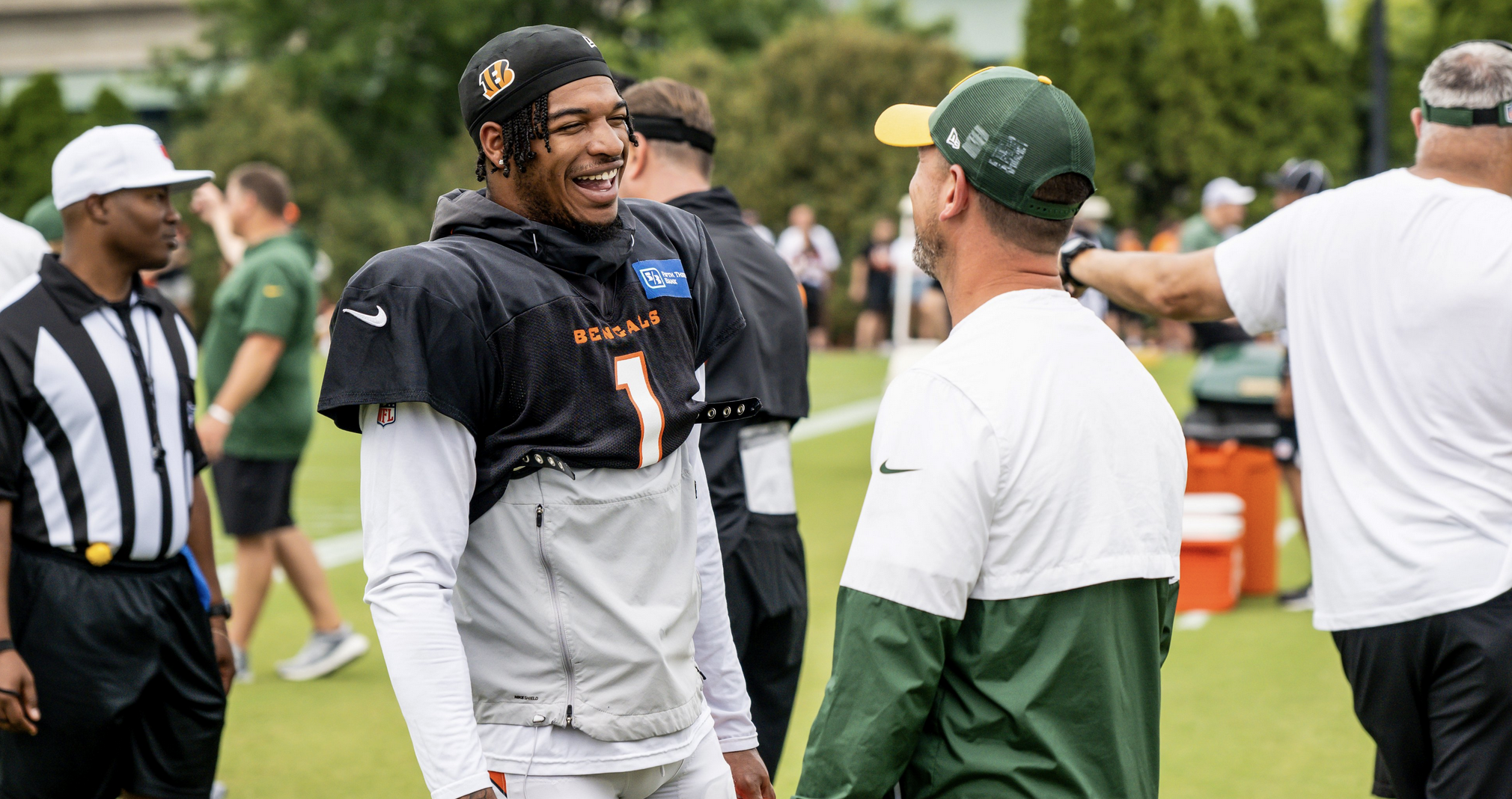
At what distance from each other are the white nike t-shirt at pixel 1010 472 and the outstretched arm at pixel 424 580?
670mm

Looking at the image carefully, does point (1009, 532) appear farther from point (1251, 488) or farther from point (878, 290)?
point (878, 290)

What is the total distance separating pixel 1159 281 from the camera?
12.3 feet

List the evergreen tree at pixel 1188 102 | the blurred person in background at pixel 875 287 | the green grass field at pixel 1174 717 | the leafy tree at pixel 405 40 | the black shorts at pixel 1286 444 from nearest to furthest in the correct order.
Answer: the green grass field at pixel 1174 717 → the black shorts at pixel 1286 444 → the blurred person in background at pixel 875 287 → the evergreen tree at pixel 1188 102 → the leafy tree at pixel 405 40

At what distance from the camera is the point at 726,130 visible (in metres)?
32.6

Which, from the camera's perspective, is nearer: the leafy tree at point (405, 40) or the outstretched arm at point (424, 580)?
the outstretched arm at point (424, 580)

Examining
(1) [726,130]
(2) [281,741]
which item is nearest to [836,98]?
(1) [726,130]

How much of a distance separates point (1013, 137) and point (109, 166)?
2.78 meters

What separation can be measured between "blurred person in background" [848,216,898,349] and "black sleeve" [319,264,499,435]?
76.7ft

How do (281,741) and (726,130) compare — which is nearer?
(281,741)

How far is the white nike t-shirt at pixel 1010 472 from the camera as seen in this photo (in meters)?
2.17

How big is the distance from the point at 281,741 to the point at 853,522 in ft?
17.8

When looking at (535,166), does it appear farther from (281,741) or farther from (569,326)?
(281,741)

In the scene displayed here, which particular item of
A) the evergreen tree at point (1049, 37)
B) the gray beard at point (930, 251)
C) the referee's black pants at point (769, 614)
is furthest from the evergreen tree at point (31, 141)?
the gray beard at point (930, 251)

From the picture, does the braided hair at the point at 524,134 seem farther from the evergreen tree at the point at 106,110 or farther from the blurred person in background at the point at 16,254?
the evergreen tree at the point at 106,110
